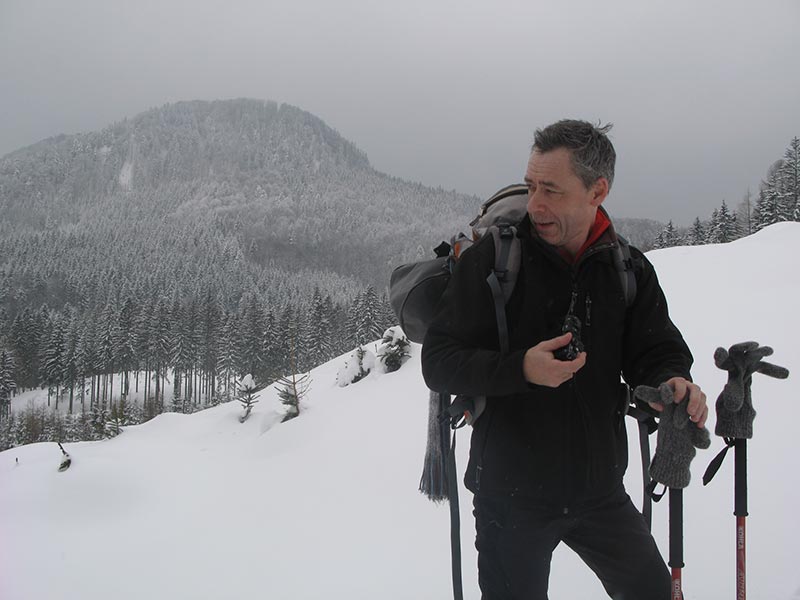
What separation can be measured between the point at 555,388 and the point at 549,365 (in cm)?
35

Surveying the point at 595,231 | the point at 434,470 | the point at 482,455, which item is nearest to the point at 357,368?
the point at 434,470

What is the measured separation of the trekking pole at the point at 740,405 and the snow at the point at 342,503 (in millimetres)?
2324

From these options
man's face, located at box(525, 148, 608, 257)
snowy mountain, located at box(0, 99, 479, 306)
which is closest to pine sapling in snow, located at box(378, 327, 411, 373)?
man's face, located at box(525, 148, 608, 257)

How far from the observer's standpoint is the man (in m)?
1.77

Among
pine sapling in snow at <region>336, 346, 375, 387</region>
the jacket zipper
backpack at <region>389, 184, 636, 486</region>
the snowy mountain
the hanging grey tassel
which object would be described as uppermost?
the snowy mountain

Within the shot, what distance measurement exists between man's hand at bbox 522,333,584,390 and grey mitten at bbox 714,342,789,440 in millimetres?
572

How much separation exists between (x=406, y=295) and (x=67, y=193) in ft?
799

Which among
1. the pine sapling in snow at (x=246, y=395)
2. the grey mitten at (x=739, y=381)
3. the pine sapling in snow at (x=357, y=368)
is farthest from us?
the pine sapling in snow at (x=246, y=395)

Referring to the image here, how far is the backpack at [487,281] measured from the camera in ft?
5.88

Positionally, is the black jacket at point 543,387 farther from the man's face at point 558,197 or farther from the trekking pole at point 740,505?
the trekking pole at point 740,505

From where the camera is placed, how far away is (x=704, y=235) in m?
43.8

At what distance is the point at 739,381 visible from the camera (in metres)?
1.81

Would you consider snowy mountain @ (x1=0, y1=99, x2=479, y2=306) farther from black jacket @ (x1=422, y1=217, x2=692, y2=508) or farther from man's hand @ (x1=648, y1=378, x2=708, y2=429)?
man's hand @ (x1=648, y1=378, x2=708, y2=429)

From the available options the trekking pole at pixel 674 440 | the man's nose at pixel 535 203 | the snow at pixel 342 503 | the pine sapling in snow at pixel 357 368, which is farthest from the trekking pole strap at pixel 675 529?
the pine sapling in snow at pixel 357 368
